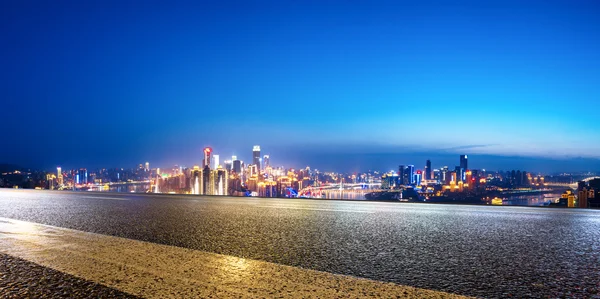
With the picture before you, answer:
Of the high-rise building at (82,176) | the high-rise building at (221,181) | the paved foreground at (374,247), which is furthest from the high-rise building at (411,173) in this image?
the high-rise building at (82,176)

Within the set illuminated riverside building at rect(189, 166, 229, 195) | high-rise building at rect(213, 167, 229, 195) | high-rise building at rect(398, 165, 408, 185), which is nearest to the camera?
high-rise building at rect(398, 165, 408, 185)

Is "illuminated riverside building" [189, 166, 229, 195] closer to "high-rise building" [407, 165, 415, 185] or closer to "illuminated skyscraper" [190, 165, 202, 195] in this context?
"illuminated skyscraper" [190, 165, 202, 195]

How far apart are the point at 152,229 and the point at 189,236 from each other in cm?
116

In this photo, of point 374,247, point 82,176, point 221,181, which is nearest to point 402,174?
point 221,181

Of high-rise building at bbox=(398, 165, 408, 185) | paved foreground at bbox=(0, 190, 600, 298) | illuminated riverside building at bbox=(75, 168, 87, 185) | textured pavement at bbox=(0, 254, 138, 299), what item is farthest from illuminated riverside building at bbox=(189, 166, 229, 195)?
textured pavement at bbox=(0, 254, 138, 299)

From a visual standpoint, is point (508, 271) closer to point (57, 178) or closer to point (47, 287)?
point (47, 287)

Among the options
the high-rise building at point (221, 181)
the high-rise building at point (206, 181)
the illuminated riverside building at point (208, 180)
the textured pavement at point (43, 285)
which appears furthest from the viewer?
the high-rise building at point (206, 181)

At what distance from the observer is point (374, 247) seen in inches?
206

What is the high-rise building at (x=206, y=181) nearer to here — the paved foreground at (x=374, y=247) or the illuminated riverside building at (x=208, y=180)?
the illuminated riverside building at (x=208, y=180)

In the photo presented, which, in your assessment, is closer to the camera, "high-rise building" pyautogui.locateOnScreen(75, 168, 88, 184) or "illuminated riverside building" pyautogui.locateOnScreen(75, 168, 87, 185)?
"illuminated riverside building" pyautogui.locateOnScreen(75, 168, 87, 185)

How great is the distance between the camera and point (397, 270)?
155 inches

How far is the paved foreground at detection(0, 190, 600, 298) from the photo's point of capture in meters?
3.51

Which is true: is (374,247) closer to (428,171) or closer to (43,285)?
(43,285)

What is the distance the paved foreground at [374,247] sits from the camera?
3508mm
